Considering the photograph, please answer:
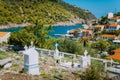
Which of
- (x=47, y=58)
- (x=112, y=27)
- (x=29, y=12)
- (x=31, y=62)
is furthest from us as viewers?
(x=29, y=12)

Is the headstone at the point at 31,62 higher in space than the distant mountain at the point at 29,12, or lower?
lower

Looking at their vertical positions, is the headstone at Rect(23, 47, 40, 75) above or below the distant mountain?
below

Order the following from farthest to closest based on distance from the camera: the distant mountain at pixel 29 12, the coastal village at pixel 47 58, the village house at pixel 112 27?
the distant mountain at pixel 29 12
the village house at pixel 112 27
the coastal village at pixel 47 58

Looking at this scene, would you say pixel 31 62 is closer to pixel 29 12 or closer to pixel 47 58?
pixel 47 58

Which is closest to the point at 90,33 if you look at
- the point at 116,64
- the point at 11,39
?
the point at 11,39

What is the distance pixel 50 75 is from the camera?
43.9 ft

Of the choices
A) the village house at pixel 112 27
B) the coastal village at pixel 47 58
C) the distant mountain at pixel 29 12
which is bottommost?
the coastal village at pixel 47 58

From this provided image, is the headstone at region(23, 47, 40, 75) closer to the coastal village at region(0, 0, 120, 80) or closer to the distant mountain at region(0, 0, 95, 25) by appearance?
the coastal village at region(0, 0, 120, 80)

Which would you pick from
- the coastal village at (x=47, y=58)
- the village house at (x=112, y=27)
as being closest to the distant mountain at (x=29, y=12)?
the village house at (x=112, y=27)

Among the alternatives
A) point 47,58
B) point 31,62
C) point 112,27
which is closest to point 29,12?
point 112,27

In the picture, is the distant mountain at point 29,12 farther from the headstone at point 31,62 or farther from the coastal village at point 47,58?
the headstone at point 31,62

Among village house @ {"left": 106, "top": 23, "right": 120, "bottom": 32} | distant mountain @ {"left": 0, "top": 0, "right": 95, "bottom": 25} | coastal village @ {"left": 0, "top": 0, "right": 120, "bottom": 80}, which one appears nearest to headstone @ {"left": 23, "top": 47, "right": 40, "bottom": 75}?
coastal village @ {"left": 0, "top": 0, "right": 120, "bottom": 80}

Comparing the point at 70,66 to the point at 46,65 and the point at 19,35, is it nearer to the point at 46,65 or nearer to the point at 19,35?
the point at 46,65

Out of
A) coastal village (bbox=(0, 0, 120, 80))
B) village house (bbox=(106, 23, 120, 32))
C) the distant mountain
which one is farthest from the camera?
the distant mountain
